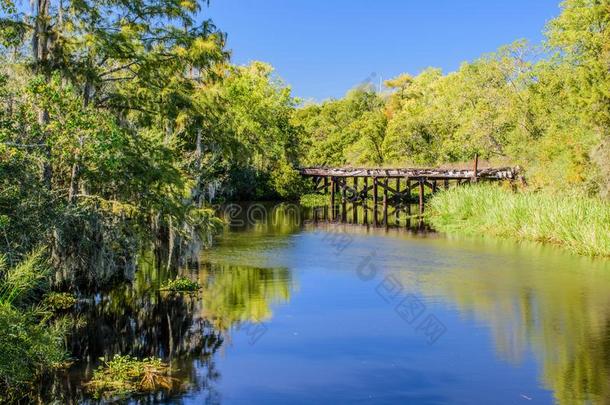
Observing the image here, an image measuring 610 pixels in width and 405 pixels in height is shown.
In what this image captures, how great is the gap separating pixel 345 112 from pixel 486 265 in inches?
2041

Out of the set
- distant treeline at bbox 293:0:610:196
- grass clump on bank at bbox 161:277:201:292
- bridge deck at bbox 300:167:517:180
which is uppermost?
distant treeline at bbox 293:0:610:196

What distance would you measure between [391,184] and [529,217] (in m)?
27.1

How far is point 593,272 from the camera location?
66.2 ft

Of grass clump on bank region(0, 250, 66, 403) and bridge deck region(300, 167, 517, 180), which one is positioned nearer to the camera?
grass clump on bank region(0, 250, 66, 403)

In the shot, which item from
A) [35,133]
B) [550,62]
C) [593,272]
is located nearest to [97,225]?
[35,133]

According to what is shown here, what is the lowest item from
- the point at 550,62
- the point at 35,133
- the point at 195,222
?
the point at 195,222

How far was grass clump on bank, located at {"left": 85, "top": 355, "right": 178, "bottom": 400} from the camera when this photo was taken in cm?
1022

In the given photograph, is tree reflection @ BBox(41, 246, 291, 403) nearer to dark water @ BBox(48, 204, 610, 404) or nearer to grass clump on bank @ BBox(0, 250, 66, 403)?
dark water @ BBox(48, 204, 610, 404)

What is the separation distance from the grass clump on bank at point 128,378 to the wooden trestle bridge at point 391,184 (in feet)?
86.4

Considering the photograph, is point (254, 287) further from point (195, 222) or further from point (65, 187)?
point (65, 187)

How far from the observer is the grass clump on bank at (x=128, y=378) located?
10.2 m

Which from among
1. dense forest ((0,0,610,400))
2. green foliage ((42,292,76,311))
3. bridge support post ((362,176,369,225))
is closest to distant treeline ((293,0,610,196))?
dense forest ((0,0,610,400))

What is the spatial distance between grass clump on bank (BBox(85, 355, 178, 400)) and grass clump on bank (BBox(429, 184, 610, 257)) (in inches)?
670

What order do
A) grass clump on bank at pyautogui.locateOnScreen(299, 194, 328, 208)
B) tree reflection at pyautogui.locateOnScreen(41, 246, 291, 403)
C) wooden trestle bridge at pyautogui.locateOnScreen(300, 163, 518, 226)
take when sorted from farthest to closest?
1. grass clump on bank at pyautogui.locateOnScreen(299, 194, 328, 208)
2. wooden trestle bridge at pyautogui.locateOnScreen(300, 163, 518, 226)
3. tree reflection at pyautogui.locateOnScreen(41, 246, 291, 403)
